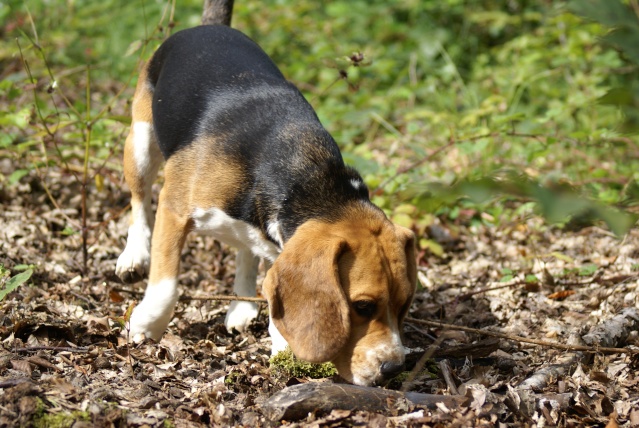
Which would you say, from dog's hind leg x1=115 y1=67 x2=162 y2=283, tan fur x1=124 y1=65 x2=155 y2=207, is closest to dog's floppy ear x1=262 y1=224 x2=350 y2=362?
dog's hind leg x1=115 y1=67 x2=162 y2=283

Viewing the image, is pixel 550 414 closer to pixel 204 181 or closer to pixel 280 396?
pixel 280 396

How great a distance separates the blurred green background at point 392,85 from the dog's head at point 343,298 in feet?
4.73

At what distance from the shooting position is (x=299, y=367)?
13.0 ft

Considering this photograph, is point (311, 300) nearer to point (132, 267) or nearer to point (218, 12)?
point (132, 267)

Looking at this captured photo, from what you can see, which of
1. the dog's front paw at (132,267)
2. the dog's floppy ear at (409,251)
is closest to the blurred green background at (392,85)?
the dog's front paw at (132,267)

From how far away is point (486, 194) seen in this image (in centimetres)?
162

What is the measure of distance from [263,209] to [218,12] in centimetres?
263

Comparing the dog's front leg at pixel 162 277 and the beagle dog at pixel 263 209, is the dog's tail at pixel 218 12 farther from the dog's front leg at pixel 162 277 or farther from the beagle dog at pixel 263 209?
the dog's front leg at pixel 162 277

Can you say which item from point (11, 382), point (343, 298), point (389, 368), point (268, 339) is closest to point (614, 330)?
point (389, 368)

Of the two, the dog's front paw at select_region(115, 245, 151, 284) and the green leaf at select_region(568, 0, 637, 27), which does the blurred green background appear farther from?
the green leaf at select_region(568, 0, 637, 27)

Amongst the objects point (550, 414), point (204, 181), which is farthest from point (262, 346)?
point (550, 414)

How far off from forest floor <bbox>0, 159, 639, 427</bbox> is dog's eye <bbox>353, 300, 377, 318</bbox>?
443 millimetres

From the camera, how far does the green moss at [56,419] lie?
2961mm

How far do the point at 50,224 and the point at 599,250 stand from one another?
480 centimetres
